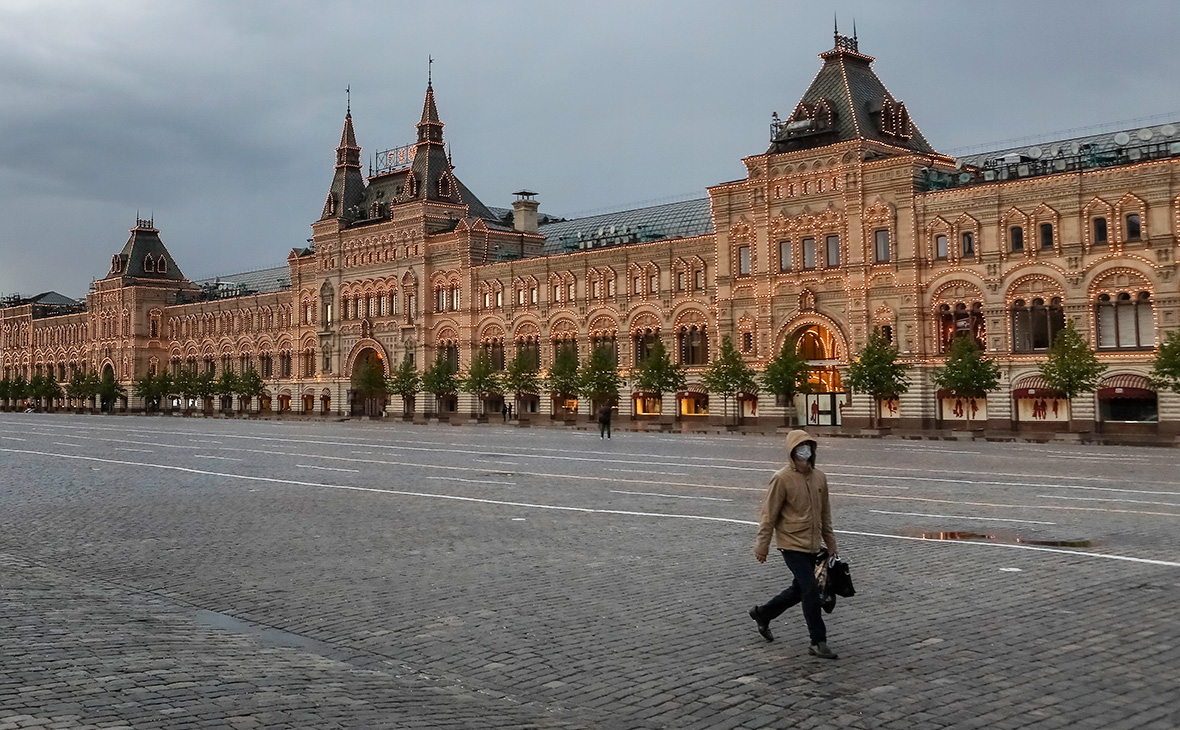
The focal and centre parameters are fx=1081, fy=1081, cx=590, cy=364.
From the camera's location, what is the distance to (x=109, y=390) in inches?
4776

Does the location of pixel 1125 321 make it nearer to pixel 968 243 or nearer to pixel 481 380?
pixel 968 243

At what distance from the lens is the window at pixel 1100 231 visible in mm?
52250

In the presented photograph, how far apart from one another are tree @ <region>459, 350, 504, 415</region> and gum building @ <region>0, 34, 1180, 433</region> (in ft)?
9.56

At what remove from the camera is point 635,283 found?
246 feet

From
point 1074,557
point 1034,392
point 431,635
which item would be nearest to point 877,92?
point 1034,392

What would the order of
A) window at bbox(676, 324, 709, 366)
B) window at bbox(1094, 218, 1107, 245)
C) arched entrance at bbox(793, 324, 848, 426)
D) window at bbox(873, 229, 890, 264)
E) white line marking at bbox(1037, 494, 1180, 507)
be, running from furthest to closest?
1. window at bbox(676, 324, 709, 366)
2. arched entrance at bbox(793, 324, 848, 426)
3. window at bbox(873, 229, 890, 264)
4. window at bbox(1094, 218, 1107, 245)
5. white line marking at bbox(1037, 494, 1180, 507)

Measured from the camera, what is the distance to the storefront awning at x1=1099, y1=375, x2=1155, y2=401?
168ft

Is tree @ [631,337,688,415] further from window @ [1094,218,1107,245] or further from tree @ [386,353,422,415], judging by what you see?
window @ [1094,218,1107,245]

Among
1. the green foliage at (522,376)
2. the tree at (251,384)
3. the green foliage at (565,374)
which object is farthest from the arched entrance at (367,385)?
the green foliage at (565,374)

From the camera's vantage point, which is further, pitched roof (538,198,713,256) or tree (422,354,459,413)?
tree (422,354,459,413)

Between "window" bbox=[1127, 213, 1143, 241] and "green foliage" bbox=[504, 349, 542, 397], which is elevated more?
"window" bbox=[1127, 213, 1143, 241]

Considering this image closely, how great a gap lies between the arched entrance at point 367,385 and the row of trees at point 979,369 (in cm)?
4552

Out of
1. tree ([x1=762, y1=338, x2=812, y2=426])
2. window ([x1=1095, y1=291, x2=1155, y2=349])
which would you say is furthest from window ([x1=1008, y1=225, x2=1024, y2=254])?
tree ([x1=762, y1=338, x2=812, y2=426])

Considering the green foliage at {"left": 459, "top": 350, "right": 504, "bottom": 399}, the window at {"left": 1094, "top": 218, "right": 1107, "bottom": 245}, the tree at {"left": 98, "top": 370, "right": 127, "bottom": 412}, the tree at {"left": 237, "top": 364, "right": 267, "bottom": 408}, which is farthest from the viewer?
the tree at {"left": 98, "top": 370, "right": 127, "bottom": 412}
